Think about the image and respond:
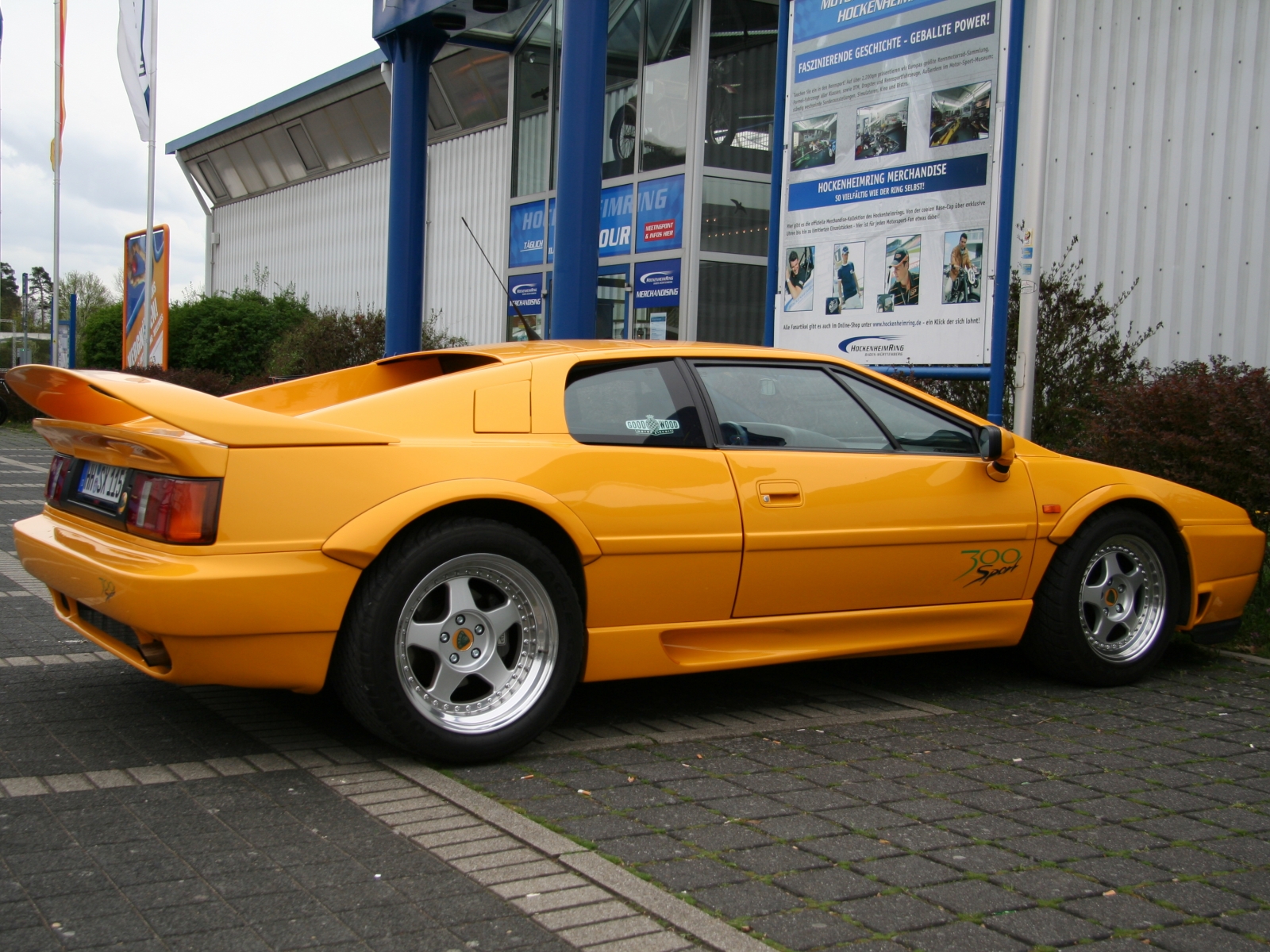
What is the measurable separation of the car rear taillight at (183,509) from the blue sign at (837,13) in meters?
6.48

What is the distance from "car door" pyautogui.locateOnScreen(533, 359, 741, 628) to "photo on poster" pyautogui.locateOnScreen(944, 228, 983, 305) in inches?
159

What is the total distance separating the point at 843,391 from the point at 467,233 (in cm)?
1762

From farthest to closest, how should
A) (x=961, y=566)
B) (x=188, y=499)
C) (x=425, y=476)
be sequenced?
(x=961, y=566) < (x=425, y=476) < (x=188, y=499)

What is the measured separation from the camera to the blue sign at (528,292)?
17859 mm

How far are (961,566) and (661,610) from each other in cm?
133

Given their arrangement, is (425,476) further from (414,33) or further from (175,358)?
(175,358)

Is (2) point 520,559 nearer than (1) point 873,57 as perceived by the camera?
Yes

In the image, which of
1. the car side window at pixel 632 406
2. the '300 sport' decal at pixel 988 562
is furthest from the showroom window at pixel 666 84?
the car side window at pixel 632 406

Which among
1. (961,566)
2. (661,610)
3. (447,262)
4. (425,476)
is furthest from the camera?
(447,262)

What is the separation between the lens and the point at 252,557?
356 cm

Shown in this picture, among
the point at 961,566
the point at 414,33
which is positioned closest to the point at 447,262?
the point at 414,33

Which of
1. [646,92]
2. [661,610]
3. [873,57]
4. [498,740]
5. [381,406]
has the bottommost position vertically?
[498,740]

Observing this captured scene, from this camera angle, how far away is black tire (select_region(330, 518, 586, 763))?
12.1ft

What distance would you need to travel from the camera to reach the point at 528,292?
18.2m
